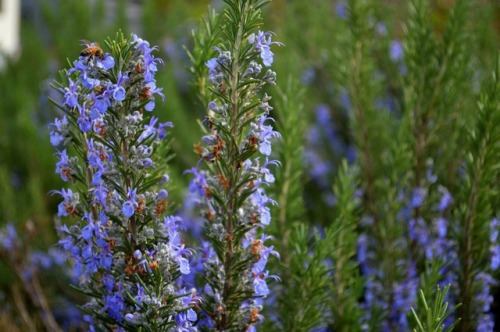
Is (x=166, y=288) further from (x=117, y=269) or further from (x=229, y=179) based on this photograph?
(x=229, y=179)

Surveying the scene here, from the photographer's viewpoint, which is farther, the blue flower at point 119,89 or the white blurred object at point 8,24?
the white blurred object at point 8,24

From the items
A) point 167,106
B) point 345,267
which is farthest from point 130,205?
point 167,106

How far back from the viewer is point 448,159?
2.05m

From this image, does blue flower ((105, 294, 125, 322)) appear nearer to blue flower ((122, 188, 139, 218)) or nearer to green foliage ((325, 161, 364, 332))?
blue flower ((122, 188, 139, 218))

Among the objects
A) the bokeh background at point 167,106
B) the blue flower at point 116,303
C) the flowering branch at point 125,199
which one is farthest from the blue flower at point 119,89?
the bokeh background at point 167,106

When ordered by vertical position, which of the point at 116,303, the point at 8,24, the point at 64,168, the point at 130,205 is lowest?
the point at 116,303

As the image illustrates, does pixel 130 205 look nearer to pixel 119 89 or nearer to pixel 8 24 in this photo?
pixel 119 89

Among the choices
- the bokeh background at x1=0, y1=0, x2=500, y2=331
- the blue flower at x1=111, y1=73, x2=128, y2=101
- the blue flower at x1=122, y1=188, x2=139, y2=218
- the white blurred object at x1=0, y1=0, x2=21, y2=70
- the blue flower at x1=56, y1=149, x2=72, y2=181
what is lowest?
the blue flower at x1=122, y1=188, x2=139, y2=218

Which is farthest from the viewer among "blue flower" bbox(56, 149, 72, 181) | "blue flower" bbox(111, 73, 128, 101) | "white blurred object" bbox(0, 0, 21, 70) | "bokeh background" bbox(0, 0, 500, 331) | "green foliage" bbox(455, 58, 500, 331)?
"white blurred object" bbox(0, 0, 21, 70)

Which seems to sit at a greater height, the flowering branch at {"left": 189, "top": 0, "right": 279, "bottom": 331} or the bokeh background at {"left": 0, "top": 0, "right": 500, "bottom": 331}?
the bokeh background at {"left": 0, "top": 0, "right": 500, "bottom": 331}

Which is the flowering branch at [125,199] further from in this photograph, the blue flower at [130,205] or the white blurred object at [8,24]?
the white blurred object at [8,24]

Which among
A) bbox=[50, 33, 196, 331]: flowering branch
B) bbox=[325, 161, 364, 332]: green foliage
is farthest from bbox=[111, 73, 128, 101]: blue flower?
bbox=[325, 161, 364, 332]: green foliage

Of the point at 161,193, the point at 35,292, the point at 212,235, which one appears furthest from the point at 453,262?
the point at 35,292

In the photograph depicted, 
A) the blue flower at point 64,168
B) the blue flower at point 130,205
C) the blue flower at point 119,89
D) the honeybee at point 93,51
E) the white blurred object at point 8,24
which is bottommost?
the blue flower at point 130,205
